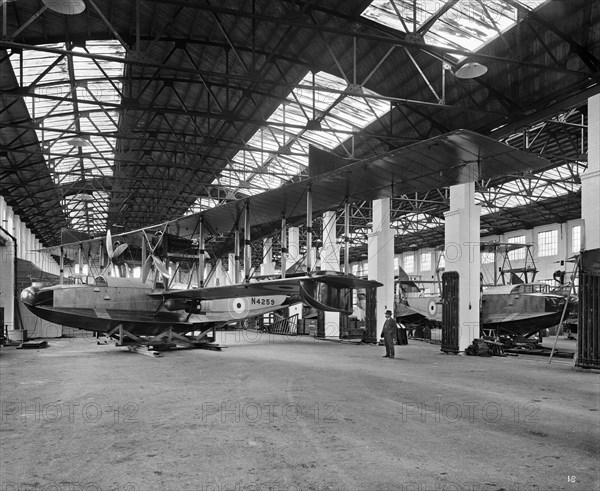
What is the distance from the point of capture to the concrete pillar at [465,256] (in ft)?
54.0

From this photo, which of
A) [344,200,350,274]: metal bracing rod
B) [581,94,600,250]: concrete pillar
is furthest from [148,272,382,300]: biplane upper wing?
[581,94,600,250]: concrete pillar

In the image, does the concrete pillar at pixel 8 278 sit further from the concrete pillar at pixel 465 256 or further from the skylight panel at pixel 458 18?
the concrete pillar at pixel 465 256

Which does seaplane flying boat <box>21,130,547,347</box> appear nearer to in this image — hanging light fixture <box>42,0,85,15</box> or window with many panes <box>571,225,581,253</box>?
hanging light fixture <box>42,0,85,15</box>

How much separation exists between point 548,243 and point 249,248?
31400mm

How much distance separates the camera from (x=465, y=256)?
16656 mm

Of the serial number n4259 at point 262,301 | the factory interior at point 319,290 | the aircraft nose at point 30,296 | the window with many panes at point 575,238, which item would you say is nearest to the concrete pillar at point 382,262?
the factory interior at point 319,290

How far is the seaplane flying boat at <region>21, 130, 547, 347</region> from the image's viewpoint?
10.1m

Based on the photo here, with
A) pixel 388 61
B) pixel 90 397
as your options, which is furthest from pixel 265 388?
pixel 388 61

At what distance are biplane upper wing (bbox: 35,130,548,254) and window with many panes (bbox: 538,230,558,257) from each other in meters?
29.1

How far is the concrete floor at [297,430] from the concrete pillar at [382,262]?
346 inches

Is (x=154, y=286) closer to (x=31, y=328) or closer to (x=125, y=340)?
(x=125, y=340)

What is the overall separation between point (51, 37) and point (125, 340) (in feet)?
34.9

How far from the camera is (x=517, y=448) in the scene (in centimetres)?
523

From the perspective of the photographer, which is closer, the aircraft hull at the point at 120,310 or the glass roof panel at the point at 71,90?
the aircraft hull at the point at 120,310
